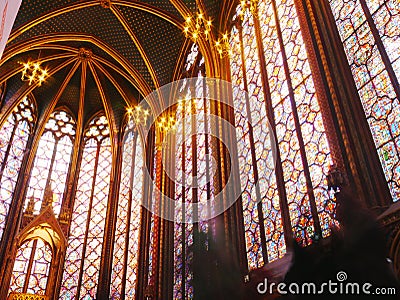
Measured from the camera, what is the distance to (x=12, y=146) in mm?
16453

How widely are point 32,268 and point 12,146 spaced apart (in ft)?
15.8

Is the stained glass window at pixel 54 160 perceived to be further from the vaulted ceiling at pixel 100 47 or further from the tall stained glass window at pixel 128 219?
the tall stained glass window at pixel 128 219

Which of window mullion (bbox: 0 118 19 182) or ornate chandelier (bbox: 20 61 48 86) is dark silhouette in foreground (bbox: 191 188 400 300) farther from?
window mullion (bbox: 0 118 19 182)

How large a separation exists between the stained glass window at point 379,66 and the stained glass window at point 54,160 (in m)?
12.5

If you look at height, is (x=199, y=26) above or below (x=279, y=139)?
above

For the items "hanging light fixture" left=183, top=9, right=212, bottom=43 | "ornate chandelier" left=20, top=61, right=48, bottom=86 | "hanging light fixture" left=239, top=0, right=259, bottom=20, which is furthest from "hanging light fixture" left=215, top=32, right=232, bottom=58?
"ornate chandelier" left=20, top=61, right=48, bottom=86

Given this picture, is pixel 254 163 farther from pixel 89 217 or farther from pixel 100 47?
pixel 89 217

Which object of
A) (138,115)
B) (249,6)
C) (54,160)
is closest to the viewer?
(249,6)

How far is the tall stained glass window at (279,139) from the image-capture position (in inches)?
301

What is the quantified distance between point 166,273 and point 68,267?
5221 millimetres

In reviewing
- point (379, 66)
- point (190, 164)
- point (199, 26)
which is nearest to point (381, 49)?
point (379, 66)

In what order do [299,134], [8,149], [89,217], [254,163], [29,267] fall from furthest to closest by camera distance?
[89,217], [8,149], [29,267], [254,163], [299,134]

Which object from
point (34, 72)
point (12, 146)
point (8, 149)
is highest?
point (34, 72)

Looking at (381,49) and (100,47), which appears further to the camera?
(100,47)
